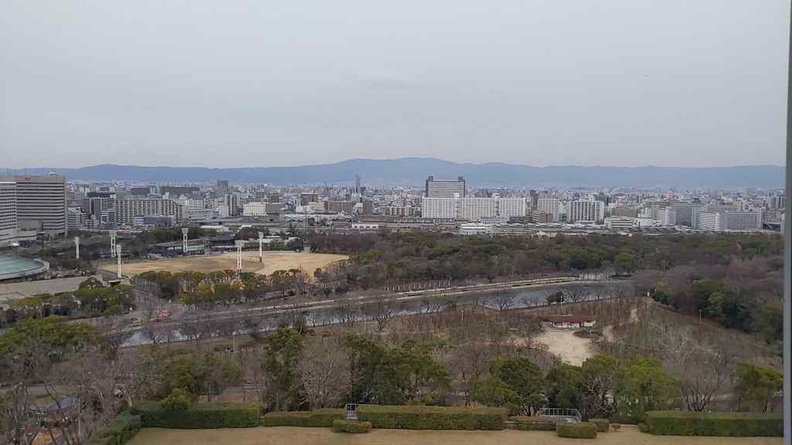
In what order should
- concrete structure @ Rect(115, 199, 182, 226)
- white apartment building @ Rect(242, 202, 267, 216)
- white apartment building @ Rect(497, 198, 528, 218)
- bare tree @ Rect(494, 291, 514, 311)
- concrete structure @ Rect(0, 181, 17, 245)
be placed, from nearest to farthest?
bare tree @ Rect(494, 291, 514, 311) → concrete structure @ Rect(0, 181, 17, 245) → concrete structure @ Rect(115, 199, 182, 226) → white apartment building @ Rect(497, 198, 528, 218) → white apartment building @ Rect(242, 202, 267, 216)

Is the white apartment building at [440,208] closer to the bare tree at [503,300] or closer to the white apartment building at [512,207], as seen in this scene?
the white apartment building at [512,207]

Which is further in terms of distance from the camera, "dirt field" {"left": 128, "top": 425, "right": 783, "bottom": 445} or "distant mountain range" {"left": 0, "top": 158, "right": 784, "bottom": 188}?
"distant mountain range" {"left": 0, "top": 158, "right": 784, "bottom": 188}

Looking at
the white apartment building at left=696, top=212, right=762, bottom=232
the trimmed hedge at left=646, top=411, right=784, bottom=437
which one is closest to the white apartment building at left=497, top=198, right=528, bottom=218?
the white apartment building at left=696, top=212, right=762, bottom=232

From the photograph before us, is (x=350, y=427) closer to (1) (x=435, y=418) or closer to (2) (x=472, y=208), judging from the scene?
(1) (x=435, y=418)

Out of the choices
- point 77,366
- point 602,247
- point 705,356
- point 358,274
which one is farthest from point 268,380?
point 602,247

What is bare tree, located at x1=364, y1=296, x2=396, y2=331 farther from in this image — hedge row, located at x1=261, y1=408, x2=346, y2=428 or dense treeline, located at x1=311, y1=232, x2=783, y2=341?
hedge row, located at x1=261, y1=408, x2=346, y2=428

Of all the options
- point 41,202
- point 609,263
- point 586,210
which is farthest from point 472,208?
point 609,263

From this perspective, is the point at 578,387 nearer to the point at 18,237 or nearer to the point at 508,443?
the point at 508,443
